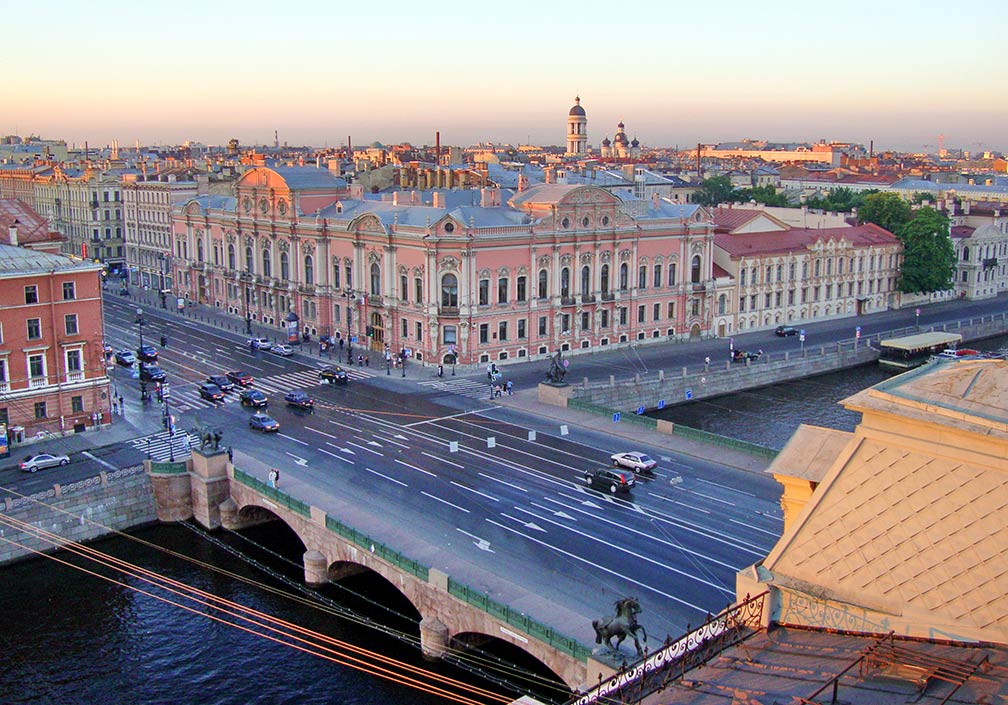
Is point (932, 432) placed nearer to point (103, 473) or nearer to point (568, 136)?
point (103, 473)

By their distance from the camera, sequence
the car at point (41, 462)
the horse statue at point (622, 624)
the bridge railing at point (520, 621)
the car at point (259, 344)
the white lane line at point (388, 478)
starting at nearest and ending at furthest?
the horse statue at point (622, 624) → the bridge railing at point (520, 621) → the white lane line at point (388, 478) → the car at point (41, 462) → the car at point (259, 344)

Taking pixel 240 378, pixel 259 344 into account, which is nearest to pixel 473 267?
pixel 240 378

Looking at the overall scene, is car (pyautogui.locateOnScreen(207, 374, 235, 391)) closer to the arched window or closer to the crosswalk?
the crosswalk

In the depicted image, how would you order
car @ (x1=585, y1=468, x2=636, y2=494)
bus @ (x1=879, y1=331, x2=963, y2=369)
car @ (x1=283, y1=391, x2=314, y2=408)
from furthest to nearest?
1. bus @ (x1=879, y1=331, x2=963, y2=369)
2. car @ (x1=283, y1=391, x2=314, y2=408)
3. car @ (x1=585, y1=468, x2=636, y2=494)

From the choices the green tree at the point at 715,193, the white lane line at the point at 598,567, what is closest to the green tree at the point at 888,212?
the green tree at the point at 715,193

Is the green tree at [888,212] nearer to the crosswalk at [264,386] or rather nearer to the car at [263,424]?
the crosswalk at [264,386]

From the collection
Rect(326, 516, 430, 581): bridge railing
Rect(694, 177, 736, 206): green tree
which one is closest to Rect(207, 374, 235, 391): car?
Rect(326, 516, 430, 581): bridge railing
